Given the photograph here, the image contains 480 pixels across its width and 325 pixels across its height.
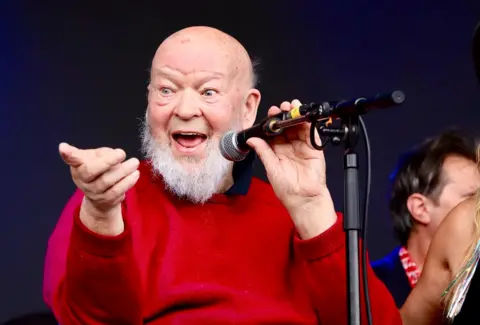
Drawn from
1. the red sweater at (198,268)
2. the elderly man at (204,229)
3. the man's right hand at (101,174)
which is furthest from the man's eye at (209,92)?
the man's right hand at (101,174)

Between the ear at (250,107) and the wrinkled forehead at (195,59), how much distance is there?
0.13 metres

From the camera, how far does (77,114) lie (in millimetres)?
3271

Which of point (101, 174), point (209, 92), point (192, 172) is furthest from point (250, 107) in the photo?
point (101, 174)

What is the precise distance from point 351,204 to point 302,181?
447 mm

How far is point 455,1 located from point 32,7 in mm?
1662

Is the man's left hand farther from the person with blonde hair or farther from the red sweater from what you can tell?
the person with blonde hair

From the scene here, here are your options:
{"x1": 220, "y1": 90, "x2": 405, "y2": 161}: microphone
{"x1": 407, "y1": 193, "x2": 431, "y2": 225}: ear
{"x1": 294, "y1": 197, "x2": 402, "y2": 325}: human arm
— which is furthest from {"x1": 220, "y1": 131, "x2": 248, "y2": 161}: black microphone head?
{"x1": 407, "y1": 193, "x2": 431, "y2": 225}: ear

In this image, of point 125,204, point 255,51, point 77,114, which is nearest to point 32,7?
point 77,114

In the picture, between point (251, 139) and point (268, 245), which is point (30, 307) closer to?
point (268, 245)

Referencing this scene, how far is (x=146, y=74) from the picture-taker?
11.0ft

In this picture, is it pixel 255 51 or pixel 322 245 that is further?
pixel 255 51

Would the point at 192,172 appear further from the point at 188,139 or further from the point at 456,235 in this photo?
the point at 456,235

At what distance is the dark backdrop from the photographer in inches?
125

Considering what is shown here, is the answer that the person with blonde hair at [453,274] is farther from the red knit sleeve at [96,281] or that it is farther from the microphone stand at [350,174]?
the red knit sleeve at [96,281]
